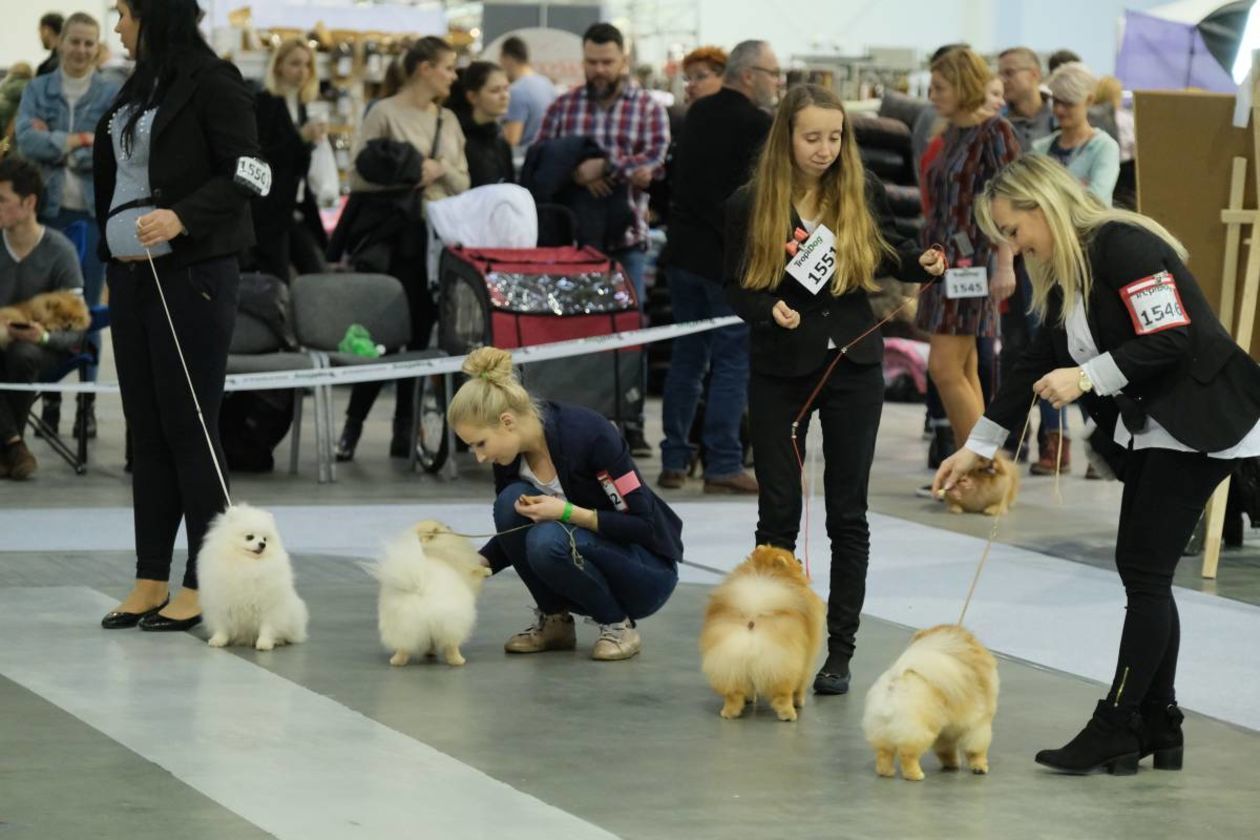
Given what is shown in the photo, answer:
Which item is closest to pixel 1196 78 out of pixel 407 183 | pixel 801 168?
pixel 407 183

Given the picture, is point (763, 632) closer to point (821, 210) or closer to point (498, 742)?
point (498, 742)

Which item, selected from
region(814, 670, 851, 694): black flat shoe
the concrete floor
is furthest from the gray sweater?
region(814, 670, 851, 694): black flat shoe

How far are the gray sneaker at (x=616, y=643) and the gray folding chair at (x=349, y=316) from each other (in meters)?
3.38

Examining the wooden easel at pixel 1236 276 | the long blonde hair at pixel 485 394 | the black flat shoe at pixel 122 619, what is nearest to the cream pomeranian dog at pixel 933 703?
the long blonde hair at pixel 485 394

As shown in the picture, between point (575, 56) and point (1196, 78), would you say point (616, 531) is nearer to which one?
point (1196, 78)

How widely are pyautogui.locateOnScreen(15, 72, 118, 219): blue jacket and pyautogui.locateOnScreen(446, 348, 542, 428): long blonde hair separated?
521cm

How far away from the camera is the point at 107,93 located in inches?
375

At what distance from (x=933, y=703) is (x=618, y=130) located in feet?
18.4

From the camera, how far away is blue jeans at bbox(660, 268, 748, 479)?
785cm

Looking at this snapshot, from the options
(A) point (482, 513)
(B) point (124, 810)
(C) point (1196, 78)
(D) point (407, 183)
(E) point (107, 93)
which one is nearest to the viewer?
(B) point (124, 810)

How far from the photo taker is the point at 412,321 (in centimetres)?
913

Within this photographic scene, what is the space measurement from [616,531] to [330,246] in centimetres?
484

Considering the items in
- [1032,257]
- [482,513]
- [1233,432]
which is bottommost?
[482,513]

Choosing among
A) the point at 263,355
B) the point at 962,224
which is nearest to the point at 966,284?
the point at 962,224
